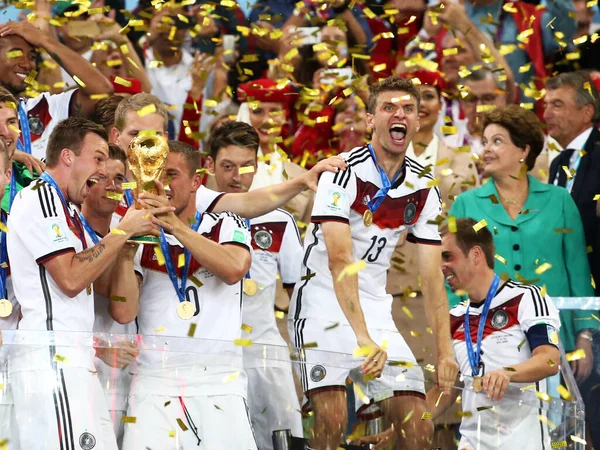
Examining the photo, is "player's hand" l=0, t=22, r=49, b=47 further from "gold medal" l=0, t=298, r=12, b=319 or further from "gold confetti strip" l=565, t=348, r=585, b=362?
"gold confetti strip" l=565, t=348, r=585, b=362

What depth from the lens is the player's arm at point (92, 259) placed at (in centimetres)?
485

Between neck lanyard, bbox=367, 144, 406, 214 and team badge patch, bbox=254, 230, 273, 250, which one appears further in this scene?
team badge patch, bbox=254, 230, 273, 250

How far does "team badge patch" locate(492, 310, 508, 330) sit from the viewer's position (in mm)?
6090

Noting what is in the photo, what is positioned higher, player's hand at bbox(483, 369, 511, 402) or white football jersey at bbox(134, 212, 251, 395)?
white football jersey at bbox(134, 212, 251, 395)

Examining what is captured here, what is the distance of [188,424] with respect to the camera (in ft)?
16.0

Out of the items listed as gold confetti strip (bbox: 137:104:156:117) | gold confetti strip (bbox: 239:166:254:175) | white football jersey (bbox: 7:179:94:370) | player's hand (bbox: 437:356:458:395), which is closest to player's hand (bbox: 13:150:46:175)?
gold confetti strip (bbox: 137:104:156:117)

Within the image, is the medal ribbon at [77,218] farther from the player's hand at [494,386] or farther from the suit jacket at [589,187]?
the suit jacket at [589,187]

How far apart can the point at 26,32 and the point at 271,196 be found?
174 cm

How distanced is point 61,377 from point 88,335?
200 millimetres

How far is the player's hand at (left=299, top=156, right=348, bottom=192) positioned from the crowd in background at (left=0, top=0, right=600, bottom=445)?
103cm

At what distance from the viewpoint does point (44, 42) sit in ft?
21.5

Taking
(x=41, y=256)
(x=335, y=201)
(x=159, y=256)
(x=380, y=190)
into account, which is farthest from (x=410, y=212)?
(x=41, y=256)

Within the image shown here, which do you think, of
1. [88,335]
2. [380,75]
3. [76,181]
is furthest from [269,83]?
[88,335]

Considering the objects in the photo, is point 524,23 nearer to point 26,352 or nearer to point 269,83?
point 269,83
